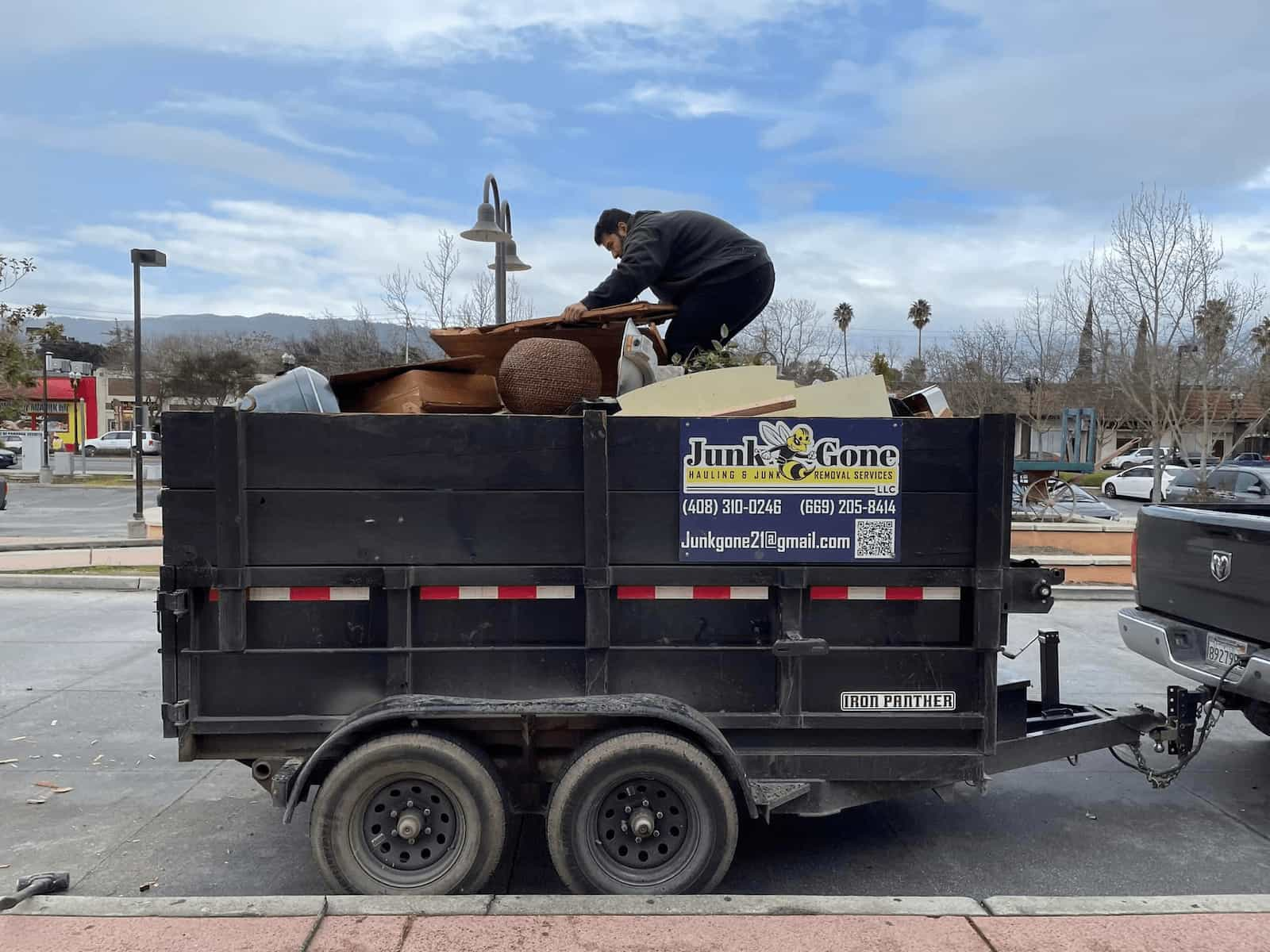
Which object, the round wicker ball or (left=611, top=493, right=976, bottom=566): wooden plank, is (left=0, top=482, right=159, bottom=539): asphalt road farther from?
(left=611, top=493, right=976, bottom=566): wooden plank

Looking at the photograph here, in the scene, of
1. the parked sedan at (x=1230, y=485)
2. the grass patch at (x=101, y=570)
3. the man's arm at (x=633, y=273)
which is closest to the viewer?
the man's arm at (x=633, y=273)

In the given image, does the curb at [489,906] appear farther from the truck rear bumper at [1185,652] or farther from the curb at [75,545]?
the curb at [75,545]

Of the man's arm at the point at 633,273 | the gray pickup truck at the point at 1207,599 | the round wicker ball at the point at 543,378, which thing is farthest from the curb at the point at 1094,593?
the round wicker ball at the point at 543,378

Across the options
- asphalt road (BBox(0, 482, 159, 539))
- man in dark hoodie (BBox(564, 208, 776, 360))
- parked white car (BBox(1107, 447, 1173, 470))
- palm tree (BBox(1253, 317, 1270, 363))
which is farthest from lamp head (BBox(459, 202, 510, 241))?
parked white car (BBox(1107, 447, 1173, 470))

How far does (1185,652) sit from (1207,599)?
1.06 feet

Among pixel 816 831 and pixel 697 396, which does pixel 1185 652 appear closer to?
pixel 816 831

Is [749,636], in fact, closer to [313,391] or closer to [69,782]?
[313,391]

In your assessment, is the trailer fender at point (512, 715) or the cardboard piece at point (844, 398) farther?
the cardboard piece at point (844, 398)

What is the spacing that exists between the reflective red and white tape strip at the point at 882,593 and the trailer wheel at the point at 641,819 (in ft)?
2.63

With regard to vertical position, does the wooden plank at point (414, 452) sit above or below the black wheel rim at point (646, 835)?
above

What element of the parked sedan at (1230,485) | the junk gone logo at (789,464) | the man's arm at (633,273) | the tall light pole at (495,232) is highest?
the tall light pole at (495,232)

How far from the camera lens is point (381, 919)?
124 inches

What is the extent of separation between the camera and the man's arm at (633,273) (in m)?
4.26

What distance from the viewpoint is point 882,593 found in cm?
348
